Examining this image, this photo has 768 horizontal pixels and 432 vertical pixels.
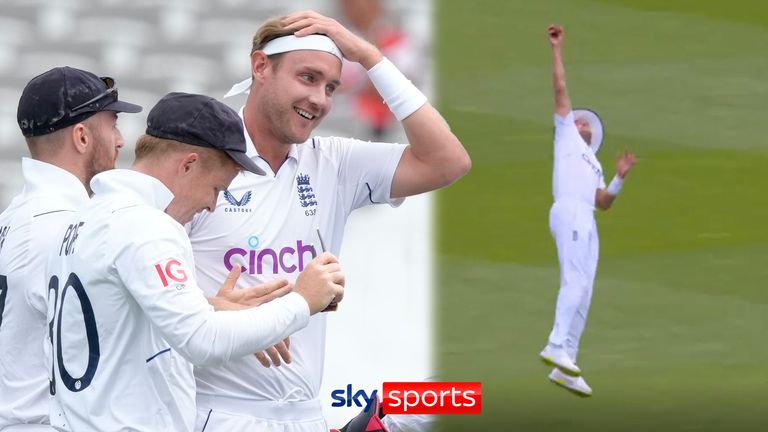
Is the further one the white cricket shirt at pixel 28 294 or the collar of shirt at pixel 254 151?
the collar of shirt at pixel 254 151

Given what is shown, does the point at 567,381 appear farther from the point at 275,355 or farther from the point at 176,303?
the point at 176,303

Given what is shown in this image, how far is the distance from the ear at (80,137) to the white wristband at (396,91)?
76cm

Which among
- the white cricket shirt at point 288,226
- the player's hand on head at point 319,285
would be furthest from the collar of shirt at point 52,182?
the player's hand on head at point 319,285

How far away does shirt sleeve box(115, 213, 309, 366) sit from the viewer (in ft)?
7.48

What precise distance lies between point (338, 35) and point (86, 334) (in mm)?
1090

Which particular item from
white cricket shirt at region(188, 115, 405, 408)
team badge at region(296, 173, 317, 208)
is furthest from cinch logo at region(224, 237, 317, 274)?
team badge at region(296, 173, 317, 208)

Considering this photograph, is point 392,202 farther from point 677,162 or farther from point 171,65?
point 171,65

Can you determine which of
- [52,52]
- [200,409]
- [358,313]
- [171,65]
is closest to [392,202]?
[200,409]

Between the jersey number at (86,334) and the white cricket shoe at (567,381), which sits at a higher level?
the white cricket shoe at (567,381)

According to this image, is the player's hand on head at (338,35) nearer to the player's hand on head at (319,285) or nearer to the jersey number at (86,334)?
the player's hand on head at (319,285)

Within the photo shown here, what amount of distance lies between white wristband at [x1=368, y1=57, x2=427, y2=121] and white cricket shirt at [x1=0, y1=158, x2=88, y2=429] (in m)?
0.82

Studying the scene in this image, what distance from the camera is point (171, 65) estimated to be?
6535 mm

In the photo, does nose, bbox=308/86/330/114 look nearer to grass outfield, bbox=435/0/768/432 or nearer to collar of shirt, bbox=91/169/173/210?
collar of shirt, bbox=91/169/173/210

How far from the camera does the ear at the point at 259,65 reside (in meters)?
3.15
